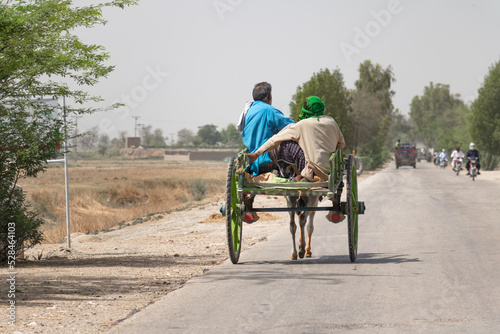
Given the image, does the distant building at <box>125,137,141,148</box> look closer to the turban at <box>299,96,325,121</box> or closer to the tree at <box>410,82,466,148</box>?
the tree at <box>410,82,466,148</box>

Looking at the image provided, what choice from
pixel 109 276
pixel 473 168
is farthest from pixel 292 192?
pixel 473 168

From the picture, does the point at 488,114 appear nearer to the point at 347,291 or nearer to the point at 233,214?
the point at 233,214

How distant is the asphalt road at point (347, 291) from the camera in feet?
18.7

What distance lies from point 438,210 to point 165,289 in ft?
40.9

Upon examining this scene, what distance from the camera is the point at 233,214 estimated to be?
9086mm

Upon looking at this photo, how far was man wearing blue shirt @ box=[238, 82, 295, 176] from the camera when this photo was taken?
9.28 meters

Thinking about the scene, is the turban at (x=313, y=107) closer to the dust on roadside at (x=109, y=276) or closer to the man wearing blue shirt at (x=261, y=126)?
the man wearing blue shirt at (x=261, y=126)

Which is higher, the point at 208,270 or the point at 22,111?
the point at 22,111

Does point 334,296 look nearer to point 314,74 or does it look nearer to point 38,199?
point 38,199

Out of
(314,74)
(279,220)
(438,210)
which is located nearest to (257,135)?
(279,220)

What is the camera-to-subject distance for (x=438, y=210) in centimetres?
1862

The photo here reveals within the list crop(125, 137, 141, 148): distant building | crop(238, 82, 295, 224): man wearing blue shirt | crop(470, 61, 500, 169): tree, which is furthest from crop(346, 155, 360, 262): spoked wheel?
crop(125, 137, 141, 148): distant building

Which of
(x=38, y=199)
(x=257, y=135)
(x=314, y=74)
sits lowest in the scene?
(x=38, y=199)

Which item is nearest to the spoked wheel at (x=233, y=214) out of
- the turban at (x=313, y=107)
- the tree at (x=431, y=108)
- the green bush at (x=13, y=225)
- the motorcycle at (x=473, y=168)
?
the turban at (x=313, y=107)
